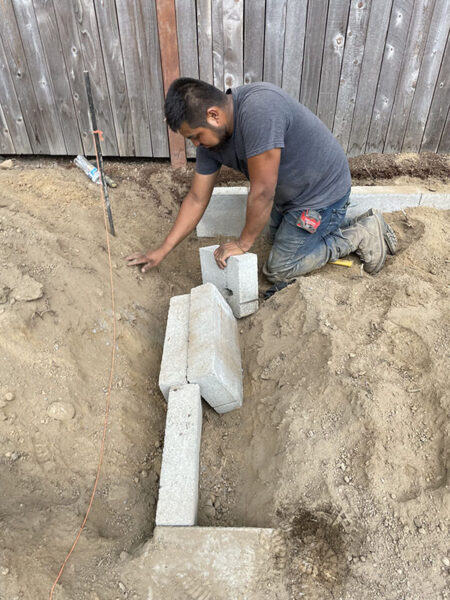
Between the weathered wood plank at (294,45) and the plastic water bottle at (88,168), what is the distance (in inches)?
76.9

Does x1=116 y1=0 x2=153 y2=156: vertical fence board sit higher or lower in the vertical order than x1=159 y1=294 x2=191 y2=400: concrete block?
higher

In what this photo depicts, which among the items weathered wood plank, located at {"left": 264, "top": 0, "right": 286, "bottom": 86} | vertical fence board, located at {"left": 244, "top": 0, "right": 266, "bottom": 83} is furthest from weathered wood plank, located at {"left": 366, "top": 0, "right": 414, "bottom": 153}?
vertical fence board, located at {"left": 244, "top": 0, "right": 266, "bottom": 83}

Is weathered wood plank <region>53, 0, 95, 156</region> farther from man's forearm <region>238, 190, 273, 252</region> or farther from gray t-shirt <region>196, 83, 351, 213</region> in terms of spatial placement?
man's forearm <region>238, 190, 273, 252</region>

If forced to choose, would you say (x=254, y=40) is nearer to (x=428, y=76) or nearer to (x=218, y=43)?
(x=218, y=43)

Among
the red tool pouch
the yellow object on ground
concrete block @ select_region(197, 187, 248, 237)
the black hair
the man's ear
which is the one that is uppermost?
the black hair

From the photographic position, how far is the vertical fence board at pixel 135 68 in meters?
3.66

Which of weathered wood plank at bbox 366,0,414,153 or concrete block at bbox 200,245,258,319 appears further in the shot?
weathered wood plank at bbox 366,0,414,153

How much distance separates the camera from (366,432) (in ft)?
6.43

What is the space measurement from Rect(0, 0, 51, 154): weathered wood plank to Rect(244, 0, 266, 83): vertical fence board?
2048mm

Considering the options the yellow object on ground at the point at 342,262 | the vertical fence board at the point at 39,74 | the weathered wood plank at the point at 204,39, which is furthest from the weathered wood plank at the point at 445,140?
the vertical fence board at the point at 39,74

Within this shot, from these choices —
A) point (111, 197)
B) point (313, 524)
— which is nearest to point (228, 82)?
point (111, 197)

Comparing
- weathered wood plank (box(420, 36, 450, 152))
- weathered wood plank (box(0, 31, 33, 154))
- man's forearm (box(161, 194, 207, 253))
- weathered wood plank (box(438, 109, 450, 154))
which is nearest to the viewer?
man's forearm (box(161, 194, 207, 253))

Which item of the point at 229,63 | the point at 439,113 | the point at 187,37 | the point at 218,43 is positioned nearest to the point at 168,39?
the point at 187,37

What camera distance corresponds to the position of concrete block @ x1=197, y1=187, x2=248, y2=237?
3.81 meters
